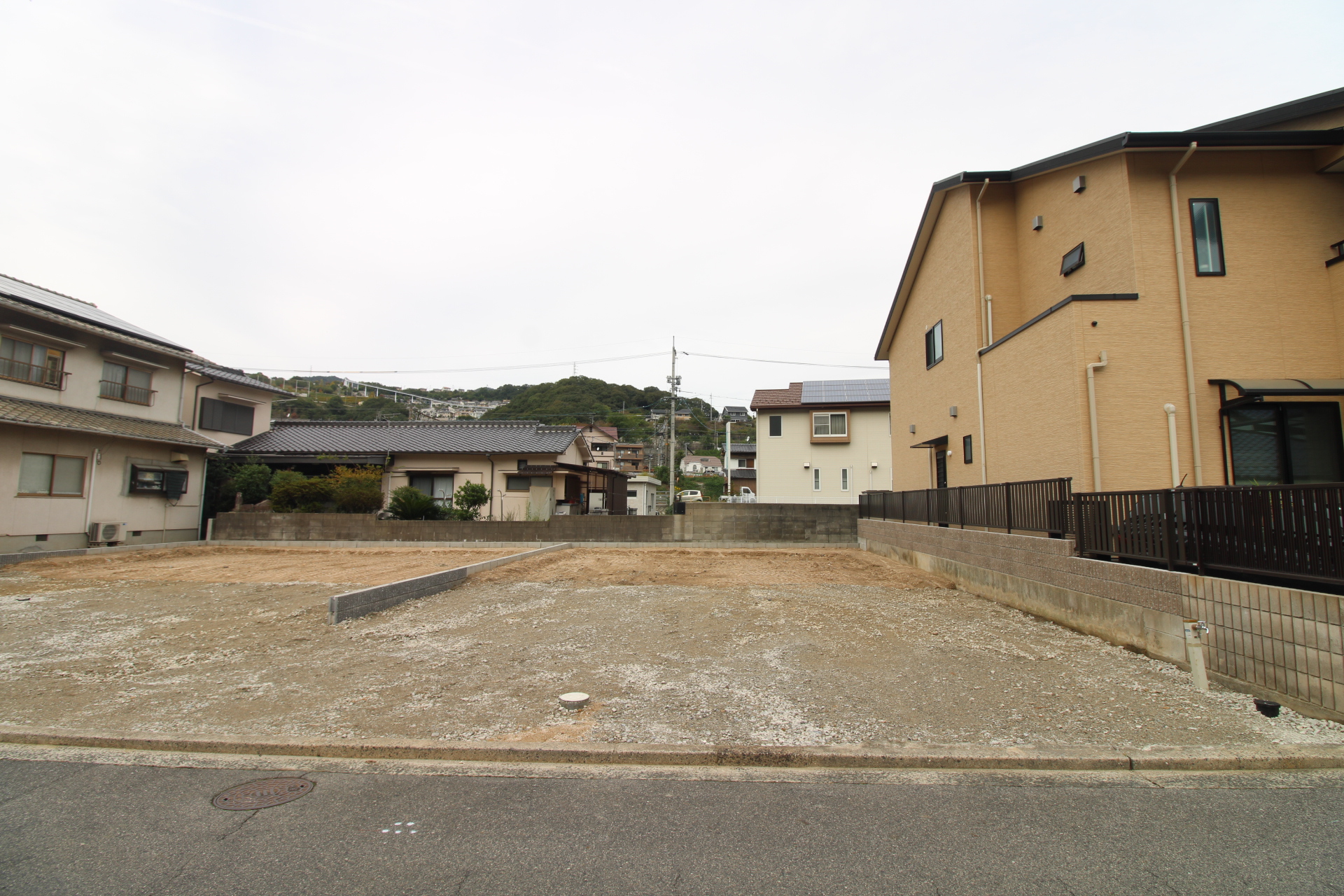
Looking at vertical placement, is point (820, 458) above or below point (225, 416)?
below

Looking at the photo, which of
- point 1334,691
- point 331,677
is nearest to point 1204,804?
point 1334,691

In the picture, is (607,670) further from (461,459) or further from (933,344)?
(461,459)

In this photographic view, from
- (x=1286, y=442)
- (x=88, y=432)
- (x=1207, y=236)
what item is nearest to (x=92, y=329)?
(x=88, y=432)

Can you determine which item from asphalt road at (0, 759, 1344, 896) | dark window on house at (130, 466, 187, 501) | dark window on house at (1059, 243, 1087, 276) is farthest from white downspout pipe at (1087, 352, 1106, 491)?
dark window on house at (130, 466, 187, 501)

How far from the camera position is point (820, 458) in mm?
23688

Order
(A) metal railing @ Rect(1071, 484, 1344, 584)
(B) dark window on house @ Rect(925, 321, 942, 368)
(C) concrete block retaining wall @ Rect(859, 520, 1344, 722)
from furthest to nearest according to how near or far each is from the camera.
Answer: (B) dark window on house @ Rect(925, 321, 942, 368) < (A) metal railing @ Rect(1071, 484, 1344, 584) < (C) concrete block retaining wall @ Rect(859, 520, 1344, 722)

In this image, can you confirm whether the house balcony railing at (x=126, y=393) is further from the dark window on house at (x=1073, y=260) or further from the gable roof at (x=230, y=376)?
the dark window on house at (x=1073, y=260)

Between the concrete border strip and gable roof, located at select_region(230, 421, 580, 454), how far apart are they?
11511 mm

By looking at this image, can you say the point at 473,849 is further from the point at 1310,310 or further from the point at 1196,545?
the point at 1310,310

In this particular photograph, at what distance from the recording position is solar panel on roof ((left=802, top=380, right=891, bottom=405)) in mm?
23562

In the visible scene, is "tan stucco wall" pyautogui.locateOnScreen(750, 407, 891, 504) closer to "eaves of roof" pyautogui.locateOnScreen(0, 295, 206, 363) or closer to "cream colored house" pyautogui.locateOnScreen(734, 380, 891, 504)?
"cream colored house" pyautogui.locateOnScreen(734, 380, 891, 504)

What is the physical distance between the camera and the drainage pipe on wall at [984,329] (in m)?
10.8

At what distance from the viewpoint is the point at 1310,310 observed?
27.4ft

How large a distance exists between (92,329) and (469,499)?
978 centimetres
